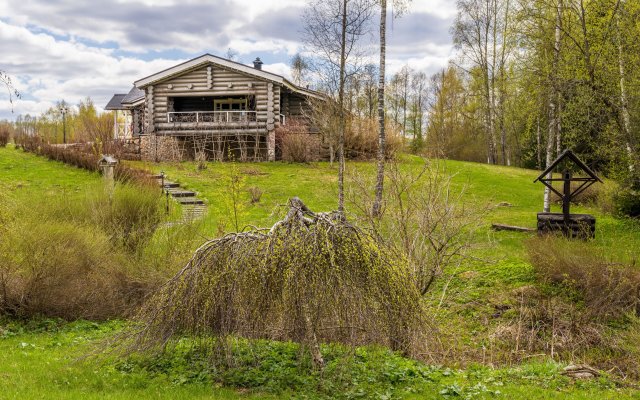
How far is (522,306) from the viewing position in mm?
10898

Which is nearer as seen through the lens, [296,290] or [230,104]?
[296,290]

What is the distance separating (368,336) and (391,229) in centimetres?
444

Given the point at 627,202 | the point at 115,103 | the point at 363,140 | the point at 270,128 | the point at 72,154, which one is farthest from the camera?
the point at 115,103

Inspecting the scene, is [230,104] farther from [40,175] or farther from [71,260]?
[71,260]

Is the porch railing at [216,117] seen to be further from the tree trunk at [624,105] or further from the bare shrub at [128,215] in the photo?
the tree trunk at [624,105]

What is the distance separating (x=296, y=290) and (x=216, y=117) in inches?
944

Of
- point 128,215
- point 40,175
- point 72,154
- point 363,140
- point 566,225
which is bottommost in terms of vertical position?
point 566,225

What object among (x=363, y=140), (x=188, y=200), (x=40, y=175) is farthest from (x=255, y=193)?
(x=363, y=140)

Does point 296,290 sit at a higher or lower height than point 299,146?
lower

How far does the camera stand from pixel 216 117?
95.3 feet

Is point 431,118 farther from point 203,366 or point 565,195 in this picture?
point 203,366

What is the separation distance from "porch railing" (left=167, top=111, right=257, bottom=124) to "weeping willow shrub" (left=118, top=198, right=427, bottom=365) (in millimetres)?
22387

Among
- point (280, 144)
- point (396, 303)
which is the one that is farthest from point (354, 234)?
point (280, 144)

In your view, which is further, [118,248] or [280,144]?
[280,144]
